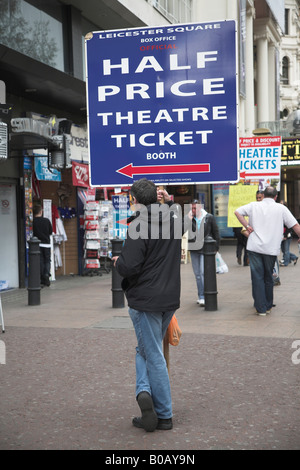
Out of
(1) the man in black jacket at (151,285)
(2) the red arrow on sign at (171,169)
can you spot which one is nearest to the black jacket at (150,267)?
(1) the man in black jacket at (151,285)

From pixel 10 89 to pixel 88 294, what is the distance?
4.78 m

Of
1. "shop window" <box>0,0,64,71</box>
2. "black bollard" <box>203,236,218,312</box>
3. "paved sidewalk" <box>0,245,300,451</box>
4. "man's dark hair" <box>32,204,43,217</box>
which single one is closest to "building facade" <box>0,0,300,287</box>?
"shop window" <box>0,0,64,71</box>

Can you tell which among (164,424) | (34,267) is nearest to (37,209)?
(34,267)

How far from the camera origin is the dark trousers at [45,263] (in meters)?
14.9

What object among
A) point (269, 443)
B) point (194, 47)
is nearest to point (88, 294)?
point (194, 47)

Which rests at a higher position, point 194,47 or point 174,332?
point 194,47

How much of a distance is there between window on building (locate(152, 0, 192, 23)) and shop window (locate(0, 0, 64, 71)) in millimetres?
6236

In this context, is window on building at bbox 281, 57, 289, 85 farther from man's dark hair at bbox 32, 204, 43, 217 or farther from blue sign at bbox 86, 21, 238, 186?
blue sign at bbox 86, 21, 238, 186

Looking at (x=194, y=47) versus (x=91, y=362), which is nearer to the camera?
(x=194, y=47)

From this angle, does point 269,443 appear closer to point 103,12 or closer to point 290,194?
point 103,12

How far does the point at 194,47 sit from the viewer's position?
6449 millimetres

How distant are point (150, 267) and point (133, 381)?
1.86 m

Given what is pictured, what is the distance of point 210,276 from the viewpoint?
34.8 ft

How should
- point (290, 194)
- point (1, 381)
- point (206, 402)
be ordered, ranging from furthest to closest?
point (290, 194) → point (1, 381) → point (206, 402)
